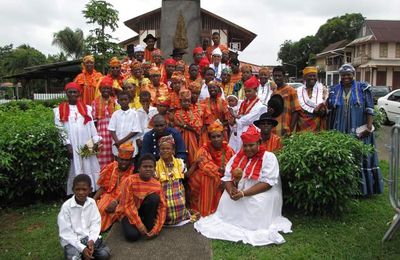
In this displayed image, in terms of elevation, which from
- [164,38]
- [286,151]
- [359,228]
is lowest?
[359,228]

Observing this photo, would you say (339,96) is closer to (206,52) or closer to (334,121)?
(334,121)

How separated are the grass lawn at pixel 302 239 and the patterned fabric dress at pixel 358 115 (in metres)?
0.42

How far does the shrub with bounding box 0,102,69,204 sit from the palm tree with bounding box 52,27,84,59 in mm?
46957

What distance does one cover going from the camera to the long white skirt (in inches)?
201

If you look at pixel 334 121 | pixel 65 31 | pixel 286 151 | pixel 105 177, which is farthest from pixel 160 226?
pixel 65 31

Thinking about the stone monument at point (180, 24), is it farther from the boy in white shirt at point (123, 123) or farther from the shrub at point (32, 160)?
the shrub at point (32, 160)

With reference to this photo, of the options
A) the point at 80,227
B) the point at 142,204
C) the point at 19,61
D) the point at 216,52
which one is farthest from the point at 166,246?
the point at 19,61

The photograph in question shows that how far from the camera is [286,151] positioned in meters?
5.70

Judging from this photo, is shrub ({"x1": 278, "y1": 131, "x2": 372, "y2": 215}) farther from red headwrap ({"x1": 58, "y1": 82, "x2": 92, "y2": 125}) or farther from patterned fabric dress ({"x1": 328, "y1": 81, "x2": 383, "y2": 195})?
red headwrap ({"x1": 58, "y1": 82, "x2": 92, "y2": 125})

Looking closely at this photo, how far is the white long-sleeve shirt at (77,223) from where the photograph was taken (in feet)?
14.2

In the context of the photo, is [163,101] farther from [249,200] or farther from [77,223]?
[77,223]

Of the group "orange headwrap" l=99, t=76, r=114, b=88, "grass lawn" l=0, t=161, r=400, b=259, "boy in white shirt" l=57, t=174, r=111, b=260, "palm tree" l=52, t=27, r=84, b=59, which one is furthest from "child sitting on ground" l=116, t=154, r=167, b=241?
"palm tree" l=52, t=27, r=84, b=59

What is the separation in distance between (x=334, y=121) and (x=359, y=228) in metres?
1.85

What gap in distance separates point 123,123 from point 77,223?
2322mm
